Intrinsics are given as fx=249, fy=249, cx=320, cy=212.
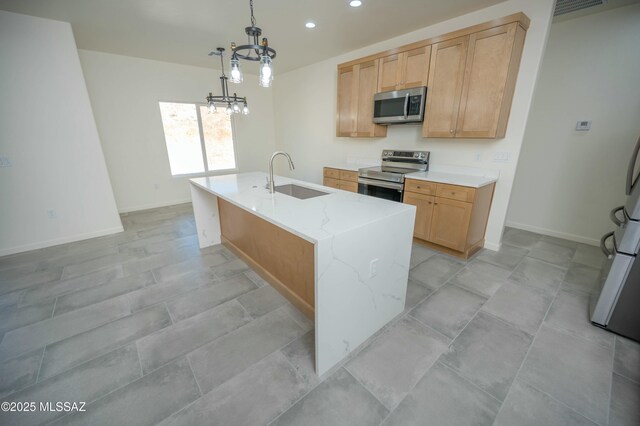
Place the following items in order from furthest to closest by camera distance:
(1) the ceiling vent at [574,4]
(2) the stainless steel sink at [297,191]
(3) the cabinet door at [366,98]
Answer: (3) the cabinet door at [366,98] < (1) the ceiling vent at [574,4] < (2) the stainless steel sink at [297,191]

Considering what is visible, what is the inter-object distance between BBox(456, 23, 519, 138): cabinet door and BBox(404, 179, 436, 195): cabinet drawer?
660mm

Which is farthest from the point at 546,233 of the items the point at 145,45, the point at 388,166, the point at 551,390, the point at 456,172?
the point at 145,45

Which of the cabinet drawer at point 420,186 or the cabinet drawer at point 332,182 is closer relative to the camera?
the cabinet drawer at point 420,186

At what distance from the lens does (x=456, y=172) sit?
318 centimetres

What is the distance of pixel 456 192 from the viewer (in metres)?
2.68

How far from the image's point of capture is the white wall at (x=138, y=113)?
408 cm

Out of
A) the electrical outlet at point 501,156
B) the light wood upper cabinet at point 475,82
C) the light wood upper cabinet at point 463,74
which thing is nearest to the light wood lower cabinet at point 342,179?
the light wood upper cabinet at point 463,74

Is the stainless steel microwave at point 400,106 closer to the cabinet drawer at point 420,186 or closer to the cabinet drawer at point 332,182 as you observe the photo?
the cabinet drawer at point 420,186

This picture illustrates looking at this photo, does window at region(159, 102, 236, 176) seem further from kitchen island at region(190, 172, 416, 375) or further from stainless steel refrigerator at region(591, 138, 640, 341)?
stainless steel refrigerator at region(591, 138, 640, 341)

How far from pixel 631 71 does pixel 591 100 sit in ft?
1.16

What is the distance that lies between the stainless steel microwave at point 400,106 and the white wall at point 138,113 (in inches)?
134

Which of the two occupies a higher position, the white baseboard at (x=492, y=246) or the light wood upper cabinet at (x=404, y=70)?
the light wood upper cabinet at (x=404, y=70)

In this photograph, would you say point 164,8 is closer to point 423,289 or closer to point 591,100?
point 423,289

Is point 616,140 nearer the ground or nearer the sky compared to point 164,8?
nearer the ground
